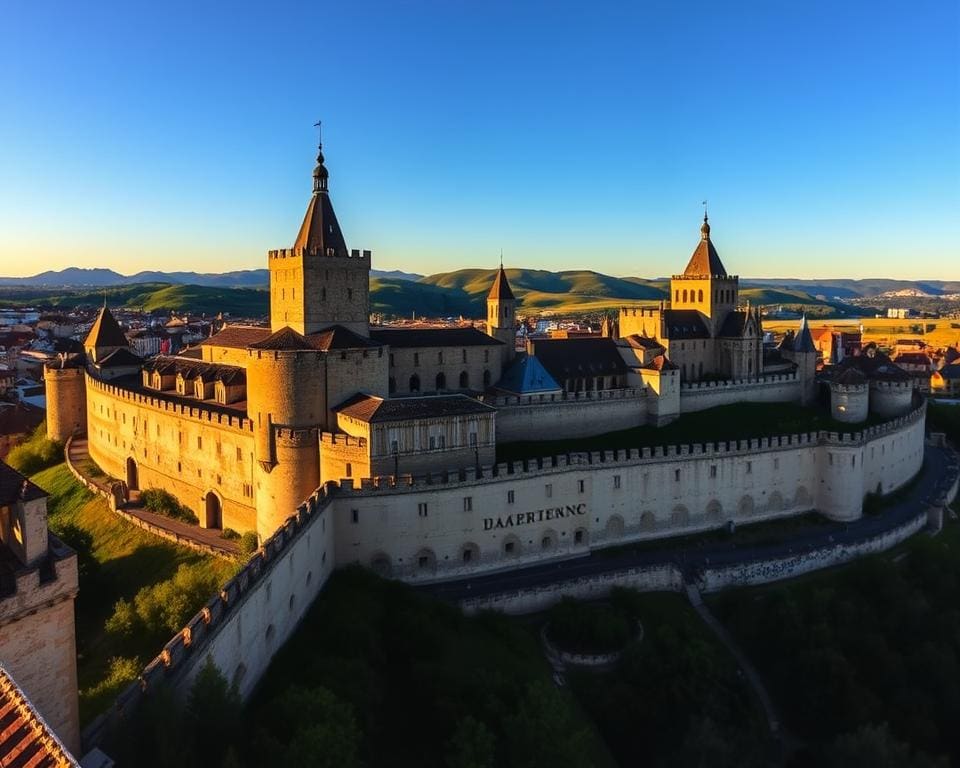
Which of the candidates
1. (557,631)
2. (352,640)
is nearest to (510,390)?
(557,631)

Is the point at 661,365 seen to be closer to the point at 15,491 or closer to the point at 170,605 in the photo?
the point at 170,605

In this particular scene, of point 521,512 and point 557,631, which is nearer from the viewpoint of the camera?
point 557,631

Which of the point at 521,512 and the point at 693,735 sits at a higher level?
the point at 521,512

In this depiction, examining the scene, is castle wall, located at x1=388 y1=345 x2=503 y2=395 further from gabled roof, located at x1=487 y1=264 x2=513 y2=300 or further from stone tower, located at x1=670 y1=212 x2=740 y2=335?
stone tower, located at x1=670 y1=212 x2=740 y2=335

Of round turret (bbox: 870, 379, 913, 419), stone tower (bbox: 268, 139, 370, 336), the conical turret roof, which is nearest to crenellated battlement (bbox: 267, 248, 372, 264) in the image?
stone tower (bbox: 268, 139, 370, 336)

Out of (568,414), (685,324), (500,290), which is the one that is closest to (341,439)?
(568,414)

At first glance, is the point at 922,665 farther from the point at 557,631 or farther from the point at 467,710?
the point at 467,710
